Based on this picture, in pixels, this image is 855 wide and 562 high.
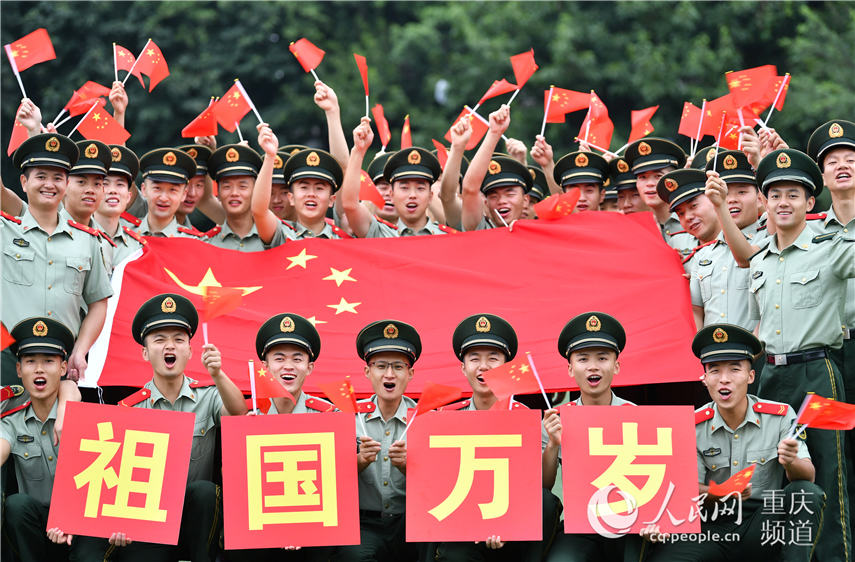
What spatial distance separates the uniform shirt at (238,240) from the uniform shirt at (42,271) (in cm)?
137

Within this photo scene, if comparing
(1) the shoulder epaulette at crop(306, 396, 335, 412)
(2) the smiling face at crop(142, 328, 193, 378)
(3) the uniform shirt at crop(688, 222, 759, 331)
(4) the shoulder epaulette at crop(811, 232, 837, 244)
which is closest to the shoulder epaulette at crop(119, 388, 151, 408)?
(2) the smiling face at crop(142, 328, 193, 378)

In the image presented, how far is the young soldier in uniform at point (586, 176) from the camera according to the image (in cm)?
1065

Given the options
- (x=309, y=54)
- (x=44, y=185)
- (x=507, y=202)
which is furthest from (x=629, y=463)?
(x=309, y=54)

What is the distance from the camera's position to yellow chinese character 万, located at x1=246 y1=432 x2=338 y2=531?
7.32m

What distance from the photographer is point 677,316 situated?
30.2 ft

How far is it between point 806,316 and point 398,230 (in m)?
3.82

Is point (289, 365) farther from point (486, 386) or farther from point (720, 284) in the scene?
point (720, 284)

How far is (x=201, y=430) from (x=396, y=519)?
143 centimetres

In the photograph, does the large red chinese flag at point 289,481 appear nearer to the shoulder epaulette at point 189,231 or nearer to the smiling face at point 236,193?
the smiling face at point 236,193

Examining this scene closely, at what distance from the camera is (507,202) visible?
10531 mm

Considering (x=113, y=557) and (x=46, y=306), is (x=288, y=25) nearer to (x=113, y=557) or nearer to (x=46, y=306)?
(x=46, y=306)

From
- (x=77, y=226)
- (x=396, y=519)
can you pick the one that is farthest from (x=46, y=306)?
(x=396, y=519)

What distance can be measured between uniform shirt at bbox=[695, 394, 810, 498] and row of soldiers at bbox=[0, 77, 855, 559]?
31 centimetres

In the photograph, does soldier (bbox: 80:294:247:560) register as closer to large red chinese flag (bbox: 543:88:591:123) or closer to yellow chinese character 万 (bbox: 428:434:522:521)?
yellow chinese character 万 (bbox: 428:434:522:521)
